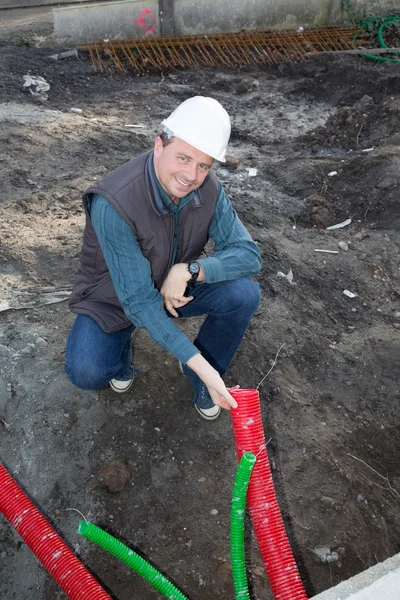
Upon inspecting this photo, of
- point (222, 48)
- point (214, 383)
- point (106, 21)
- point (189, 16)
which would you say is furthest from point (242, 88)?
point (214, 383)

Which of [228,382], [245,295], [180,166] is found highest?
[180,166]

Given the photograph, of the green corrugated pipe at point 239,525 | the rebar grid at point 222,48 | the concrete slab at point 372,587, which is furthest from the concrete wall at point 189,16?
the concrete slab at point 372,587

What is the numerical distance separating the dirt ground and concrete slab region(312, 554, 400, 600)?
74 cm

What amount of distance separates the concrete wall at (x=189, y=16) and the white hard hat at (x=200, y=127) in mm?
6173

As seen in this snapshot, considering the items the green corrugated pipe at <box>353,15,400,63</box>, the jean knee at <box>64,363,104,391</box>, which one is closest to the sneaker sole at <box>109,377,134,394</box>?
the jean knee at <box>64,363,104,391</box>

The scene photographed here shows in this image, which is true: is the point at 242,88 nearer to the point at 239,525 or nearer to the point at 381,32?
the point at 381,32

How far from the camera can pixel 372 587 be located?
163 cm

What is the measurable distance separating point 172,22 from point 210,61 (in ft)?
2.86

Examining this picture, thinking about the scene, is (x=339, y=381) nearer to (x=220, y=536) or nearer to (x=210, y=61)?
(x=220, y=536)

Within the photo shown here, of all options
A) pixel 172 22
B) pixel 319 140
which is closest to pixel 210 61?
pixel 172 22

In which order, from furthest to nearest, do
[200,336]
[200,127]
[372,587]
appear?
[200,336], [200,127], [372,587]

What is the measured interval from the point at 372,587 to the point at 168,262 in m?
1.45

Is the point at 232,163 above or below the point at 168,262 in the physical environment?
below

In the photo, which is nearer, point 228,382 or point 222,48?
point 228,382
